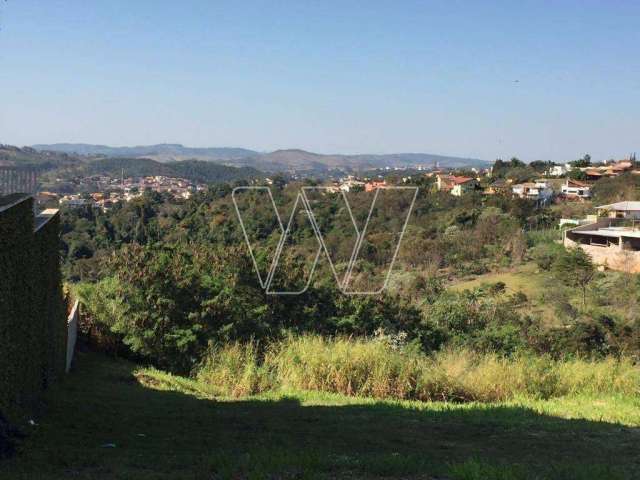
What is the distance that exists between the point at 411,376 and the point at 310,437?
3.54 meters

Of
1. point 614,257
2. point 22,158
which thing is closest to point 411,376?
point 614,257

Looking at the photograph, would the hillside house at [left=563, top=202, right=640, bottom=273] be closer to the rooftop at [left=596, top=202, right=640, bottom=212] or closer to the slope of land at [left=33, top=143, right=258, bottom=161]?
the rooftop at [left=596, top=202, right=640, bottom=212]

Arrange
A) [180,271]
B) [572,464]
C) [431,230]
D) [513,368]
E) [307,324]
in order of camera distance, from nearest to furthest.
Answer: [572,464]
[513,368]
[180,271]
[307,324]
[431,230]

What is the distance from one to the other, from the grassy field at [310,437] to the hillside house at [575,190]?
49.7m

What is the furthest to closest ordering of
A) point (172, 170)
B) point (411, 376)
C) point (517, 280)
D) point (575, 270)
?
point (172, 170) < point (517, 280) < point (575, 270) < point (411, 376)

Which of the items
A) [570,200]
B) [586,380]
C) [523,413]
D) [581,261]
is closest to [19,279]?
[523,413]

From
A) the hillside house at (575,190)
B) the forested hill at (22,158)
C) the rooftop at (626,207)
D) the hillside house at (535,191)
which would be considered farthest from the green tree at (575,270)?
the hillside house at (575,190)

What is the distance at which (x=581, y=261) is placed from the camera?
30.7m

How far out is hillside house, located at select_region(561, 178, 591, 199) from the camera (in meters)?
54.6

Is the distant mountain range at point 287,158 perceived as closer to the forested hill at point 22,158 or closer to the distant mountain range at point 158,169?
the distant mountain range at point 158,169

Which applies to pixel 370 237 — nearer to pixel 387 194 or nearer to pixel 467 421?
pixel 387 194

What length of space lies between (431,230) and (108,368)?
32.3 meters

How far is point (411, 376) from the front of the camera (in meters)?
8.88

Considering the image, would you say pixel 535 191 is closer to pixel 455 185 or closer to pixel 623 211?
pixel 455 185
